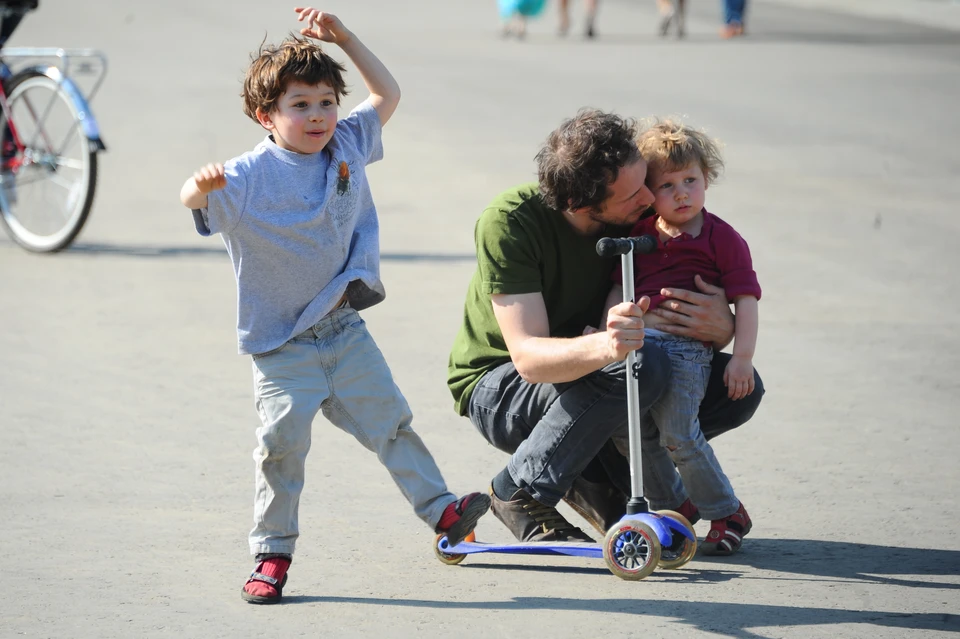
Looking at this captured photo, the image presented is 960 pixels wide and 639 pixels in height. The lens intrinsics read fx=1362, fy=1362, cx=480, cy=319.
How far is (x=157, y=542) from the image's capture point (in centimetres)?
421

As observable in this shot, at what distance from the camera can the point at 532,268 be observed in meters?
4.04

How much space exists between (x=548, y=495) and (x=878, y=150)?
7931 millimetres

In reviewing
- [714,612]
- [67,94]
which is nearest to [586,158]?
[714,612]

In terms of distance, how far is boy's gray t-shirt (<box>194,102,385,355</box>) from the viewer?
12.4 feet

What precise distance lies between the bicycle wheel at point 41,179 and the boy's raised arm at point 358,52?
405cm

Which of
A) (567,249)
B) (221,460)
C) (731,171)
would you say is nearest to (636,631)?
(567,249)

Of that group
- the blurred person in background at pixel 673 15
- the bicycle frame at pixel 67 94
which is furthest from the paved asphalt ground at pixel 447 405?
the blurred person in background at pixel 673 15

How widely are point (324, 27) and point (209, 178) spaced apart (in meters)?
0.68

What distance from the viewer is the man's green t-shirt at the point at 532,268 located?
13.2 ft

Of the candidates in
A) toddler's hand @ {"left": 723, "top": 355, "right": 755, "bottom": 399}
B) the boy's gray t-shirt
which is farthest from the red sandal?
toddler's hand @ {"left": 723, "top": 355, "right": 755, "bottom": 399}

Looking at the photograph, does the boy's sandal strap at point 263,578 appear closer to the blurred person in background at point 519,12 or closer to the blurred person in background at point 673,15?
the blurred person in background at point 519,12

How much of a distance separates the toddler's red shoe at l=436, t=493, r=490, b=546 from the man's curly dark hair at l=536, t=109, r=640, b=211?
2.93 feet

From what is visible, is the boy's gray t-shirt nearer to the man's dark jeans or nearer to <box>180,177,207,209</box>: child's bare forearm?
<box>180,177,207,209</box>: child's bare forearm

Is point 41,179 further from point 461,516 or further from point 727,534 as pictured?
point 727,534
